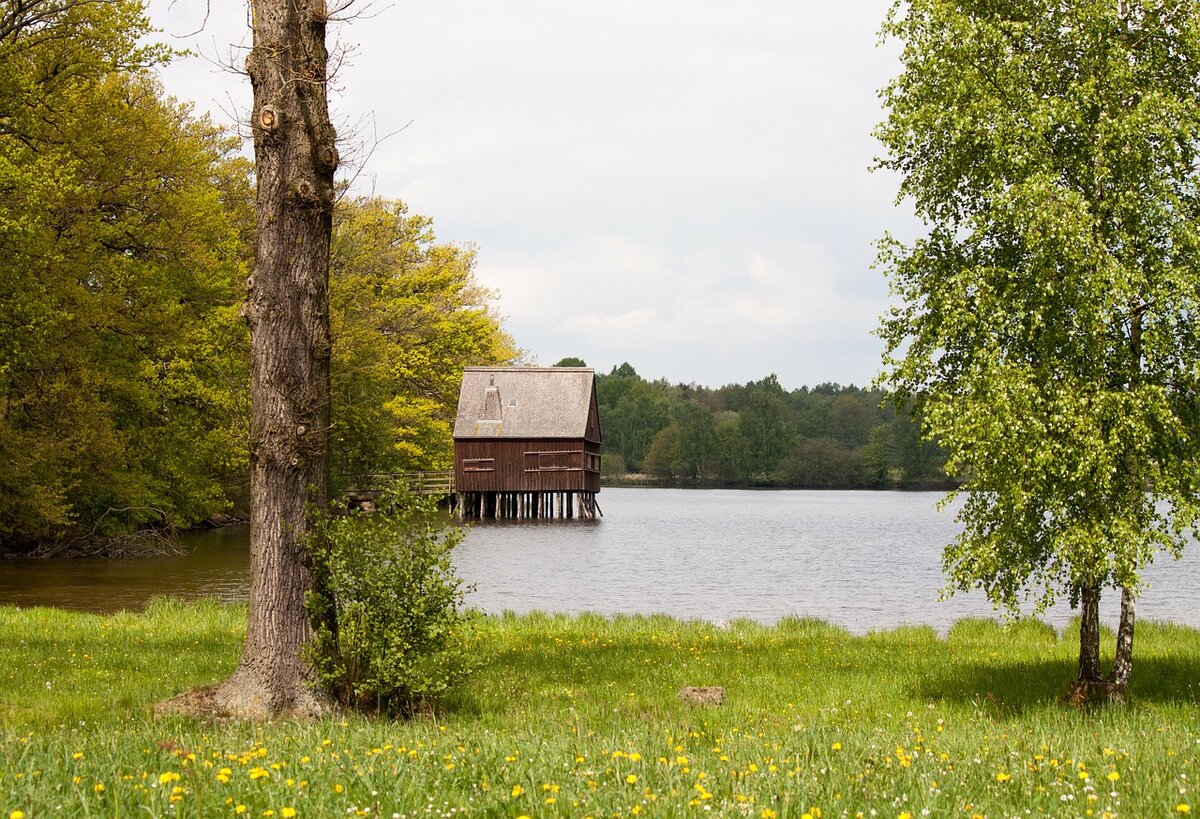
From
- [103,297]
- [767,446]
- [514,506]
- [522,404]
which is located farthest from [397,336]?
[767,446]

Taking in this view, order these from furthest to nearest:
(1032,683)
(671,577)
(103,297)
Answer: (671,577) < (103,297) < (1032,683)

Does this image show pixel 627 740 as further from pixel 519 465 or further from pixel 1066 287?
pixel 519 465

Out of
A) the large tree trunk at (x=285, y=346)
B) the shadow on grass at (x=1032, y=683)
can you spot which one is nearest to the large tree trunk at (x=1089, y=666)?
the shadow on grass at (x=1032, y=683)

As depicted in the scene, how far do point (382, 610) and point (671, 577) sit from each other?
24027mm

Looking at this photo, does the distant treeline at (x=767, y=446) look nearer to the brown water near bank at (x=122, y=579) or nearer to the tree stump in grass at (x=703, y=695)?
the brown water near bank at (x=122, y=579)

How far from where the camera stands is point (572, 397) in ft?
201

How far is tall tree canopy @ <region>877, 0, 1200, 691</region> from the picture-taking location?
9.80 meters

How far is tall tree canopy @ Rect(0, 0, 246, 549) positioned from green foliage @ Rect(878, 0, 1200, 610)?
16.3 m

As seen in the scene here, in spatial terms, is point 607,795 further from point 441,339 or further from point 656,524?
point 656,524

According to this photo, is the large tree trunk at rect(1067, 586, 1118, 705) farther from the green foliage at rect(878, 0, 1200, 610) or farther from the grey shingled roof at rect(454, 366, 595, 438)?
the grey shingled roof at rect(454, 366, 595, 438)

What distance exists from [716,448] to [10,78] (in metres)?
143

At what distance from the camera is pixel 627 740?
6559 mm

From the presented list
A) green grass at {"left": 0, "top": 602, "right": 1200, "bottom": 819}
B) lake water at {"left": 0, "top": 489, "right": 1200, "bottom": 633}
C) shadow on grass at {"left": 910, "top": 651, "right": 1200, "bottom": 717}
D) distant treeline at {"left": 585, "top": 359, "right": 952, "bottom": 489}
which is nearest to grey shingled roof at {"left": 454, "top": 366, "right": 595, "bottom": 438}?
lake water at {"left": 0, "top": 489, "right": 1200, "bottom": 633}

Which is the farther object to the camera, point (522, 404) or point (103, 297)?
point (522, 404)
